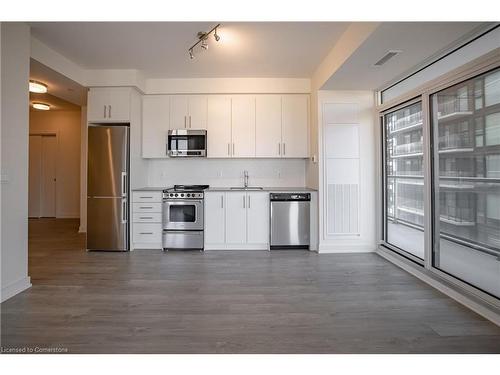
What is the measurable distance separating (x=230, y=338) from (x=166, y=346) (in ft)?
1.35

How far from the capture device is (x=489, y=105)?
2.41m

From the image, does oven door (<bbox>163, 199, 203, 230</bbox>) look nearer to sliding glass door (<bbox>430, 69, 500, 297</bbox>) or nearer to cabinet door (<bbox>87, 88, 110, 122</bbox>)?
cabinet door (<bbox>87, 88, 110, 122</bbox>)

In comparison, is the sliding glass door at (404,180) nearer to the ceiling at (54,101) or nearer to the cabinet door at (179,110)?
the cabinet door at (179,110)

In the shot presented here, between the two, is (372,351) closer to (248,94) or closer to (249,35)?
(249,35)

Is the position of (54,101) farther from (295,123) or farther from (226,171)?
(295,123)

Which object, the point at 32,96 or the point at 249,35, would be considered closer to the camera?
the point at 249,35

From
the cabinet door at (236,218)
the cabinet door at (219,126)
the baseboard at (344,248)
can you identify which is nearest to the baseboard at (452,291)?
the baseboard at (344,248)

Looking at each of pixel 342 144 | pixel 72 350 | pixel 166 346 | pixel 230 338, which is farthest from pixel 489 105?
pixel 72 350

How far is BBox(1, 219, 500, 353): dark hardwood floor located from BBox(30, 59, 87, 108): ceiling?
244 cm

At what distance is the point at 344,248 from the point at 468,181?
1964 mm

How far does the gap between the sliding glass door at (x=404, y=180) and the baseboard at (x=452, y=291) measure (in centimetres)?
16

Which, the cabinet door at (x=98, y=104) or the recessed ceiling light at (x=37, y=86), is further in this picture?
the cabinet door at (x=98, y=104)

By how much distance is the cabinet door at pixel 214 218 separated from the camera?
4414mm

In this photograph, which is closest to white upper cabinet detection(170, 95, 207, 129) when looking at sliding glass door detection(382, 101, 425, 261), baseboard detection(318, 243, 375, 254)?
baseboard detection(318, 243, 375, 254)
